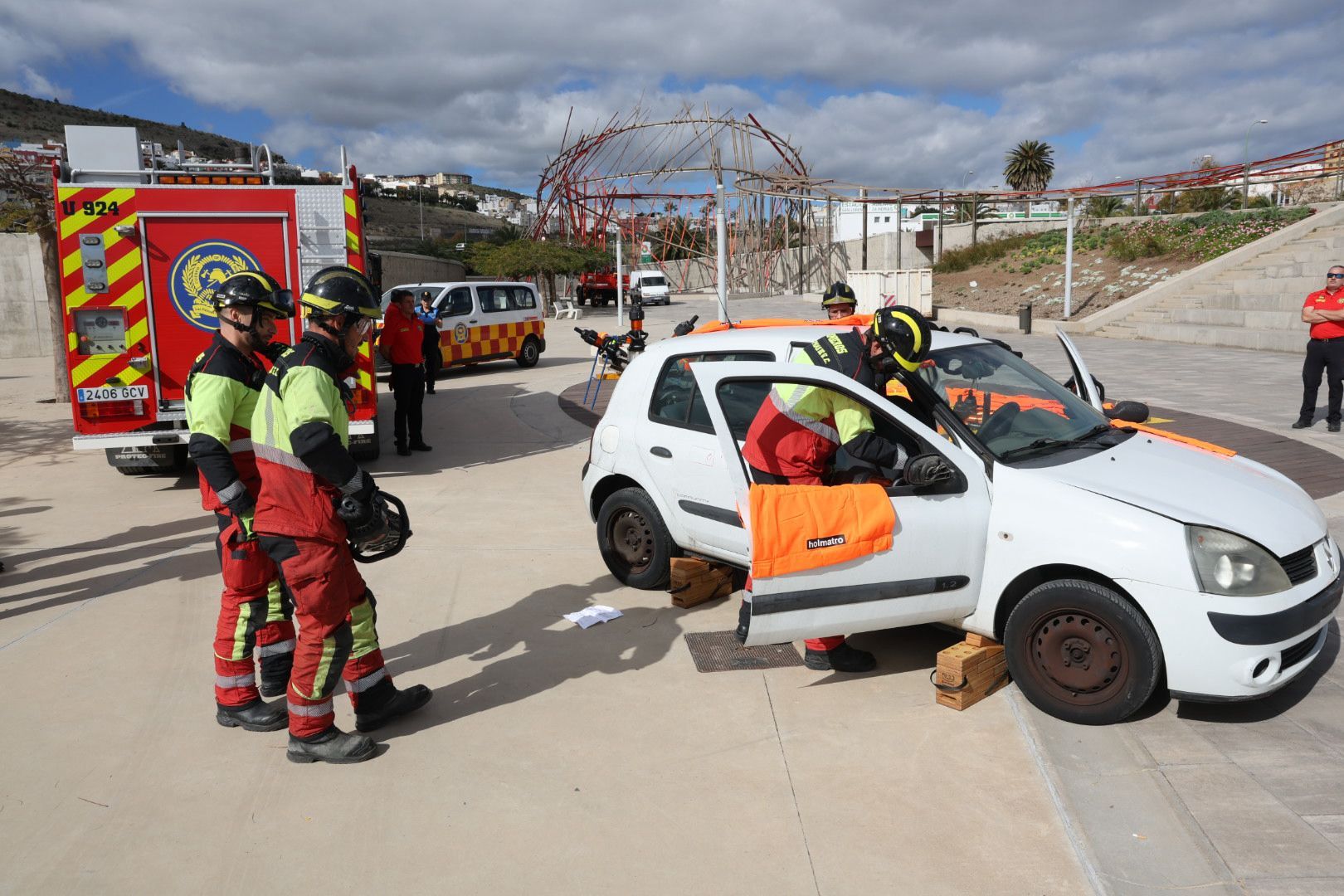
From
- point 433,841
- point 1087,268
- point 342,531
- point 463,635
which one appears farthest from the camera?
point 1087,268

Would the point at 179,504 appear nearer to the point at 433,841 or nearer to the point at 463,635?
the point at 463,635

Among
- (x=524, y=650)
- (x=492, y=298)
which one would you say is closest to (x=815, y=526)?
(x=524, y=650)

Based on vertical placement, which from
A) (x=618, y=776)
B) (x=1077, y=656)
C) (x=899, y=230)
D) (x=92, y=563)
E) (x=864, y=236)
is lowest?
(x=618, y=776)

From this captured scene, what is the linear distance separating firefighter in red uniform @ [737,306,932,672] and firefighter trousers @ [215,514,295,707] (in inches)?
80.9

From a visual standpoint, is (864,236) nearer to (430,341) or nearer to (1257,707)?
(430,341)

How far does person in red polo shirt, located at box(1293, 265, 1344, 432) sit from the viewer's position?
8953mm

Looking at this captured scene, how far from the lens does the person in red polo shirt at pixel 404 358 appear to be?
973 cm

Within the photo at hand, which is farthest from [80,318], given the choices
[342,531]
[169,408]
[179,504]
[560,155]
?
[560,155]

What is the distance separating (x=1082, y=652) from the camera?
12.0 feet

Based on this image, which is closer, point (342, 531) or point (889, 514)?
point (342, 531)

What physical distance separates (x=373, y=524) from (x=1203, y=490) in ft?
10.9

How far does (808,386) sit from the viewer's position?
412 cm

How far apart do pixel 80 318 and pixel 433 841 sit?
673 cm

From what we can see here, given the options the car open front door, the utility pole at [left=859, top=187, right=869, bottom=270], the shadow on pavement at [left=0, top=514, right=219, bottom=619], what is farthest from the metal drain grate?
the utility pole at [left=859, top=187, right=869, bottom=270]
